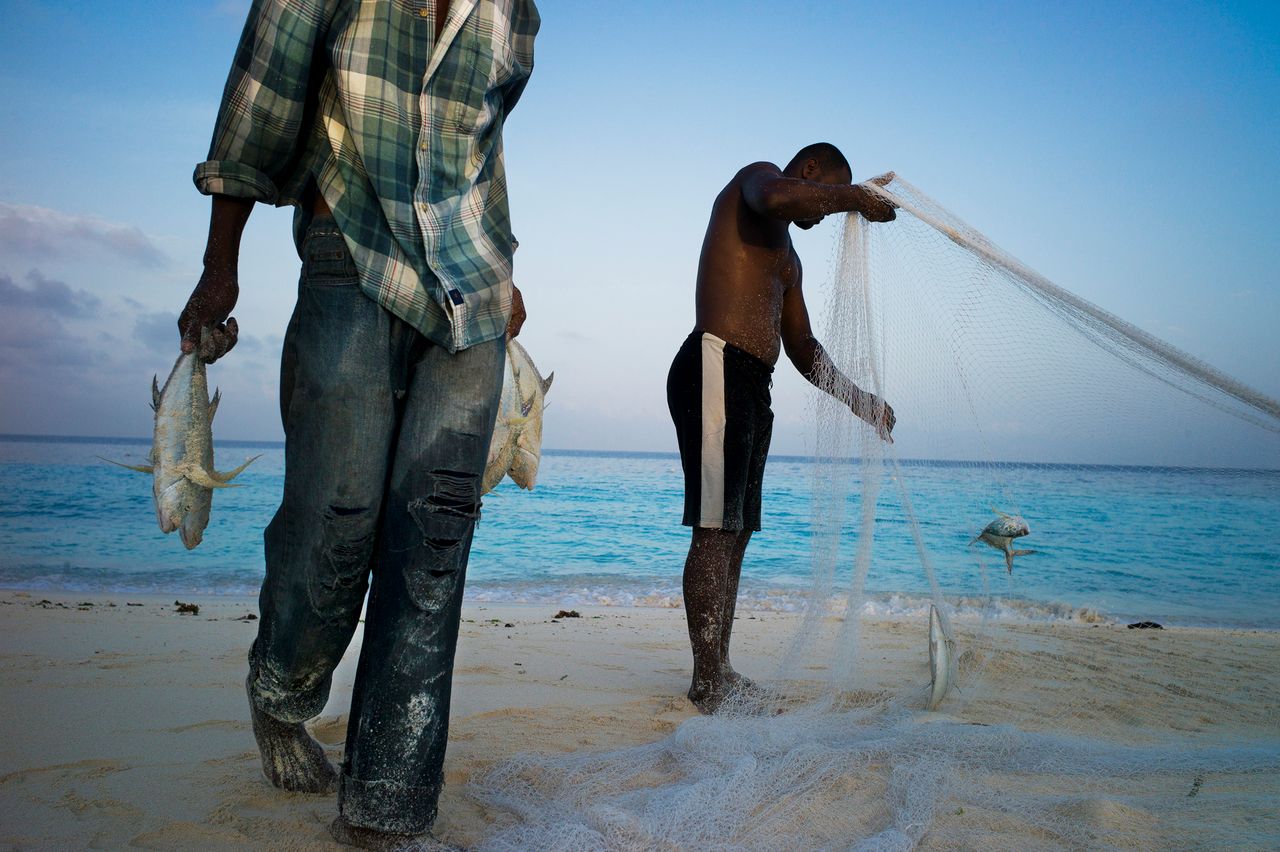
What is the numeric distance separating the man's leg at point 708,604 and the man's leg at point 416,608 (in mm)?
1590

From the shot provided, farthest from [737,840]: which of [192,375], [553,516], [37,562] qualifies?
[553,516]

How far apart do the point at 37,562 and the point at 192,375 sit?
10.0 meters

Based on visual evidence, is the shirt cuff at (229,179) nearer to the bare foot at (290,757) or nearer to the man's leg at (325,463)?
the man's leg at (325,463)

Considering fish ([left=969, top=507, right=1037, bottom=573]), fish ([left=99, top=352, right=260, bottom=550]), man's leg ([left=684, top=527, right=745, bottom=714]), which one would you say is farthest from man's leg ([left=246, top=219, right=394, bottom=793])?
fish ([left=969, top=507, right=1037, bottom=573])

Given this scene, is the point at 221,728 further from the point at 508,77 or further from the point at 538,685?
the point at 508,77

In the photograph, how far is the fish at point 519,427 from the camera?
3.36m

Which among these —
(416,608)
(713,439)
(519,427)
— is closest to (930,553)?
(713,439)

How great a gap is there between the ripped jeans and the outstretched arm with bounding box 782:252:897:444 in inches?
71.9

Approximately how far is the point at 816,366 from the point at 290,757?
2651 millimetres

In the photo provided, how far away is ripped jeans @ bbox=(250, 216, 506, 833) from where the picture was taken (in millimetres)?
1789

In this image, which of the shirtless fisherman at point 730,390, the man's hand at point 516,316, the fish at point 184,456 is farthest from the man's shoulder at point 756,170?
the fish at point 184,456

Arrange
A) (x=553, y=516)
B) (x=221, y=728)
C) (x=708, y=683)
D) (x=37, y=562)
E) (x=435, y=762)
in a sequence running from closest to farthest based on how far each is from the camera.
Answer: (x=435, y=762) < (x=221, y=728) < (x=708, y=683) < (x=37, y=562) < (x=553, y=516)

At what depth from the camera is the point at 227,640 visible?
459 cm

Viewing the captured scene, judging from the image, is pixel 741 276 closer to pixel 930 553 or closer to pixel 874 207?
pixel 874 207
